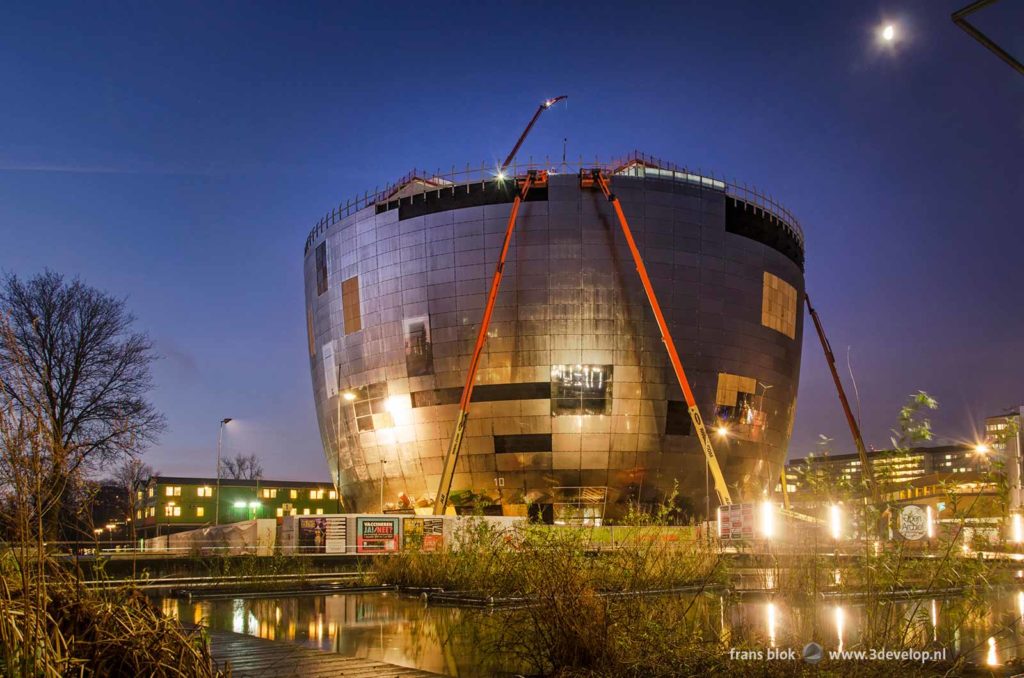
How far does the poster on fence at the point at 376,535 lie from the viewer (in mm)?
35438

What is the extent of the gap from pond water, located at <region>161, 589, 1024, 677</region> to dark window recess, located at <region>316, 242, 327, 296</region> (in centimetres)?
4856

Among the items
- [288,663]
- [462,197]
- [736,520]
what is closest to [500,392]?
[462,197]

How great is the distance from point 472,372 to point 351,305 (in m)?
13.8

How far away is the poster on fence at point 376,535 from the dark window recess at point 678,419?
26.9 m

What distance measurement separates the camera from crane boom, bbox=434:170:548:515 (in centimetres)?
5391

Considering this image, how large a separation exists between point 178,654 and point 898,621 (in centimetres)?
716

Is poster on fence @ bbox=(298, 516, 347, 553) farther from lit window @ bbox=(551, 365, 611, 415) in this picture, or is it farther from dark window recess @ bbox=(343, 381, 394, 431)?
dark window recess @ bbox=(343, 381, 394, 431)

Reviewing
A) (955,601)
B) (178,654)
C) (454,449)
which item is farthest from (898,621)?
(454,449)

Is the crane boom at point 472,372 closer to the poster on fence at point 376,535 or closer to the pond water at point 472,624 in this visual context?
the poster on fence at point 376,535

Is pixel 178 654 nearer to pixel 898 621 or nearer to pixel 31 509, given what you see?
pixel 31 509

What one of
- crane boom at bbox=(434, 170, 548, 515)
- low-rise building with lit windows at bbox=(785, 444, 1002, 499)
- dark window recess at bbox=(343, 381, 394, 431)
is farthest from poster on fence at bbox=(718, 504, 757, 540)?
low-rise building with lit windows at bbox=(785, 444, 1002, 499)

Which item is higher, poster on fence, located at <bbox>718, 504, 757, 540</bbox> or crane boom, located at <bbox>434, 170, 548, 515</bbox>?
crane boom, located at <bbox>434, 170, 548, 515</bbox>

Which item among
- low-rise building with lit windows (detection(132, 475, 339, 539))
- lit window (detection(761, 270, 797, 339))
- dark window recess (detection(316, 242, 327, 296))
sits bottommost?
low-rise building with lit windows (detection(132, 475, 339, 539))

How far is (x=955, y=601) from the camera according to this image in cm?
1847
